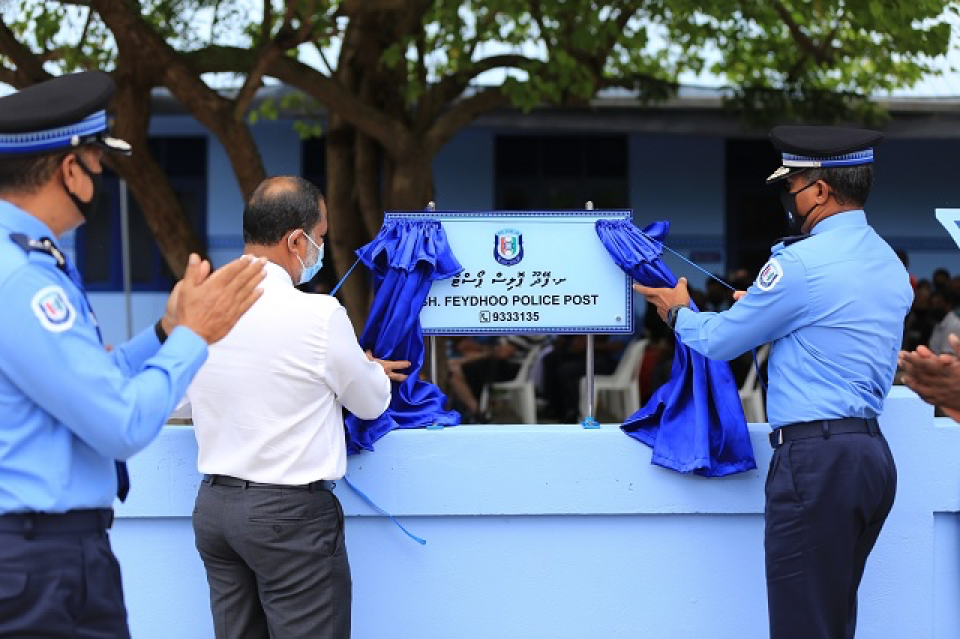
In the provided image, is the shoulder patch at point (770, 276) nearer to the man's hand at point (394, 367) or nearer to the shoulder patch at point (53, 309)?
the man's hand at point (394, 367)

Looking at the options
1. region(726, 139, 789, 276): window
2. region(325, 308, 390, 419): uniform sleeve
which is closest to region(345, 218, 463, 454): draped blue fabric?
region(325, 308, 390, 419): uniform sleeve

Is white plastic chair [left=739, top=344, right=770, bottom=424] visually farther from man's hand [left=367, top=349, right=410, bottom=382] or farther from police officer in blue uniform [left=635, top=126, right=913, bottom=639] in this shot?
police officer in blue uniform [left=635, top=126, right=913, bottom=639]

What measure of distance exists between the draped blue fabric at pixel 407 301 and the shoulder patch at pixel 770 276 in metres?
1.12

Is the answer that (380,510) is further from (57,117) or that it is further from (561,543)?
(57,117)

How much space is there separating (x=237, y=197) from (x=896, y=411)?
10504 millimetres

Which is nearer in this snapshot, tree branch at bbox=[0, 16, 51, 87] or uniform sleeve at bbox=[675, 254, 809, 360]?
uniform sleeve at bbox=[675, 254, 809, 360]

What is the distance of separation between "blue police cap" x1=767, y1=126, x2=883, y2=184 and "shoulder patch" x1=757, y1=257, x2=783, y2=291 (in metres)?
0.30

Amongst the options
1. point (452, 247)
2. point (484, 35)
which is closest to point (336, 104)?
point (484, 35)

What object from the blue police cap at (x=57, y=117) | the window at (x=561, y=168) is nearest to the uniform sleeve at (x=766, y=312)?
the blue police cap at (x=57, y=117)

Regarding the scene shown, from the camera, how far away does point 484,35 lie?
364 inches

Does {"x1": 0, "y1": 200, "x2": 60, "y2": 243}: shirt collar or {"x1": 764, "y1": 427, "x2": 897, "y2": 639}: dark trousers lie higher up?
{"x1": 0, "y1": 200, "x2": 60, "y2": 243}: shirt collar

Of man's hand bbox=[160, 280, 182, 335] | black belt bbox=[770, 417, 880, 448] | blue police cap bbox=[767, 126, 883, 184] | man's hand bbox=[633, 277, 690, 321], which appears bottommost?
black belt bbox=[770, 417, 880, 448]

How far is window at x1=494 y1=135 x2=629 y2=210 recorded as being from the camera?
44.0 ft

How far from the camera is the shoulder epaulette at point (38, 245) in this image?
235 centimetres
